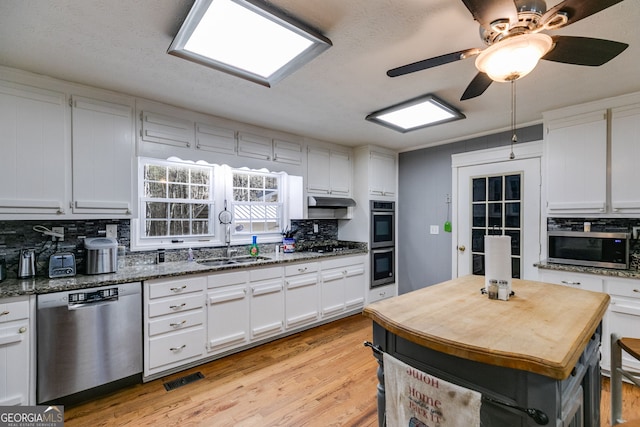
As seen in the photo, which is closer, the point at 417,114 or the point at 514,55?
the point at 514,55

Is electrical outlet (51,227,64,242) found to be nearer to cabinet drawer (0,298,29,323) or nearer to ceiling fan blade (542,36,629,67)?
cabinet drawer (0,298,29,323)

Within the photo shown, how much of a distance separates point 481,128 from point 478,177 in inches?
23.8

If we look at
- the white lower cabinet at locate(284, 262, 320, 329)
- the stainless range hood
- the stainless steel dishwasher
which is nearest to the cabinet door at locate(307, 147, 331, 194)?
the stainless range hood

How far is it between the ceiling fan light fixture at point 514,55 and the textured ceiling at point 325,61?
0.35 metres

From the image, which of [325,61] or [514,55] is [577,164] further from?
[325,61]

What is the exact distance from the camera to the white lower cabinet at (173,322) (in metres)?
2.39

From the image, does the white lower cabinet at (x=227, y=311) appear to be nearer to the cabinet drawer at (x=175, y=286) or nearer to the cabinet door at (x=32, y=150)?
the cabinet drawer at (x=175, y=286)

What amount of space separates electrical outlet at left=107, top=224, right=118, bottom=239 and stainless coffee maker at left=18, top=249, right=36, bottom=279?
51cm

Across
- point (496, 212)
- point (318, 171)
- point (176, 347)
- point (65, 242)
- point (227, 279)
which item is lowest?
point (176, 347)

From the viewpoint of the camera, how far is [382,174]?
4.41 meters

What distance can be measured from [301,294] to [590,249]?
9.22 feet

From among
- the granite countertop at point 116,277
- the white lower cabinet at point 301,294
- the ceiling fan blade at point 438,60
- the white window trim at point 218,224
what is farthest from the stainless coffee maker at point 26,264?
the ceiling fan blade at point 438,60

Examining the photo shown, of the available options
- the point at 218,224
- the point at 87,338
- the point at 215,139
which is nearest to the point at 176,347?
the point at 87,338

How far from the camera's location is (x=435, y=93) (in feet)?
8.19
